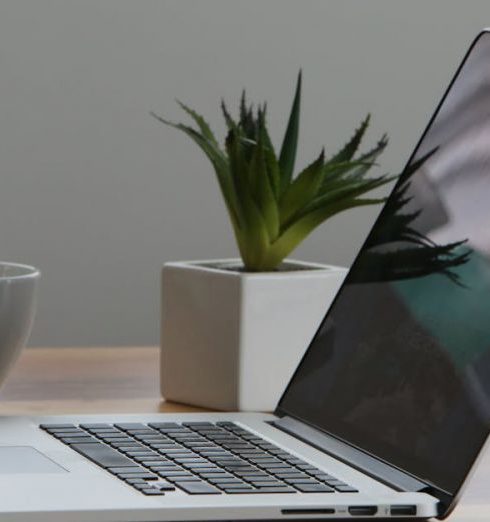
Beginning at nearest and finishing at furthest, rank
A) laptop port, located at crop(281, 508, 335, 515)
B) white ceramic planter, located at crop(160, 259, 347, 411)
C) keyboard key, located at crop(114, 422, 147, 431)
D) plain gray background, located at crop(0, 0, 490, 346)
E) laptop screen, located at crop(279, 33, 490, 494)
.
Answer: laptop port, located at crop(281, 508, 335, 515) < laptop screen, located at crop(279, 33, 490, 494) < keyboard key, located at crop(114, 422, 147, 431) < white ceramic planter, located at crop(160, 259, 347, 411) < plain gray background, located at crop(0, 0, 490, 346)

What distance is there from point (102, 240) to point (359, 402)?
2.05 metres

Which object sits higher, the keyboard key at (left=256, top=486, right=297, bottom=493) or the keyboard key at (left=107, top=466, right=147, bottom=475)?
the keyboard key at (left=256, top=486, right=297, bottom=493)

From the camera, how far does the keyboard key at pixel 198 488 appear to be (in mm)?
763

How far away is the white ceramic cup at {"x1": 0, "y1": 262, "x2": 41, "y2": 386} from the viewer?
106 centimetres

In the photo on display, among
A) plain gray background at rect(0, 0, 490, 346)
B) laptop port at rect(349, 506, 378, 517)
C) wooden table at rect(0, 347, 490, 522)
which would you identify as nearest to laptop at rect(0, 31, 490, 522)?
laptop port at rect(349, 506, 378, 517)

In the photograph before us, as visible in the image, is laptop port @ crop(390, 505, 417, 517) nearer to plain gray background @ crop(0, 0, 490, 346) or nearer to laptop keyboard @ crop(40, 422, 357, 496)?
laptop keyboard @ crop(40, 422, 357, 496)

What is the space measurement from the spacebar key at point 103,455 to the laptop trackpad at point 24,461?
0.09 feet

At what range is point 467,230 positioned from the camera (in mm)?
929

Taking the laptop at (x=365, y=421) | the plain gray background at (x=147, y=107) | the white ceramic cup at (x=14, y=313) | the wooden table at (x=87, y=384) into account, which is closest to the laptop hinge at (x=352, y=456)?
the laptop at (x=365, y=421)

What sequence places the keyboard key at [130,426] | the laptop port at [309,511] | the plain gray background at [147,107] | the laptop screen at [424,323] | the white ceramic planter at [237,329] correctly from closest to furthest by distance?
the laptop port at [309,511]
the laptop screen at [424,323]
the keyboard key at [130,426]
the white ceramic planter at [237,329]
the plain gray background at [147,107]

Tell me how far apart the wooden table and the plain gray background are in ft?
4.93

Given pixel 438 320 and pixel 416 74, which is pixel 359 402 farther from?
pixel 416 74

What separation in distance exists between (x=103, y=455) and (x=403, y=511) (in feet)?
0.68

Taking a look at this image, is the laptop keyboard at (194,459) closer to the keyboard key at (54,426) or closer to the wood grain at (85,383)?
the keyboard key at (54,426)
